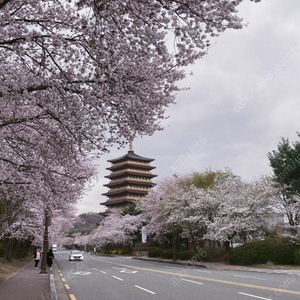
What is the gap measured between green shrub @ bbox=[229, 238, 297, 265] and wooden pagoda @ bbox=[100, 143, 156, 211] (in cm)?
5807

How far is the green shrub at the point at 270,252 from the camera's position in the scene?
80.4 feet

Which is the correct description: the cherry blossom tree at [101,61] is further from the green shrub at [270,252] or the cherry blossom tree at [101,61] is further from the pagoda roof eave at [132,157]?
the pagoda roof eave at [132,157]

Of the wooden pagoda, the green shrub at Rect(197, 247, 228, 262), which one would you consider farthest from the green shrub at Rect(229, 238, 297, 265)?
the wooden pagoda

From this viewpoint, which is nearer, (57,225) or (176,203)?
(176,203)

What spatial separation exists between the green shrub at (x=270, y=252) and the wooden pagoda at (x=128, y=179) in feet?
191

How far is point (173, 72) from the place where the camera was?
783 centimetres

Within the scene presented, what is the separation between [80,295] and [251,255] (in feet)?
54.7

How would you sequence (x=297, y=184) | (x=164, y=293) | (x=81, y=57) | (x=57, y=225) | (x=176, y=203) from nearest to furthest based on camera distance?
(x=81, y=57), (x=164, y=293), (x=297, y=184), (x=176, y=203), (x=57, y=225)

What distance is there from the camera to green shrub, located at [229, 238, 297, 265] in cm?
2450

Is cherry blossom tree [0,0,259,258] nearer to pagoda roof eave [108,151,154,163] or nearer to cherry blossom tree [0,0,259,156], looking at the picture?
cherry blossom tree [0,0,259,156]


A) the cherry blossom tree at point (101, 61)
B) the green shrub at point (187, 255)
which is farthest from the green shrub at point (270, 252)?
the cherry blossom tree at point (101, 61)

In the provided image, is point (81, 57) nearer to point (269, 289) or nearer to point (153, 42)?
point (153, 42)

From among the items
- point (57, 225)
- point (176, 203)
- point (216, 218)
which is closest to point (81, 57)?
point (216, 218)

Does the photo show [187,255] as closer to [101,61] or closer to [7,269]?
[7,269]
